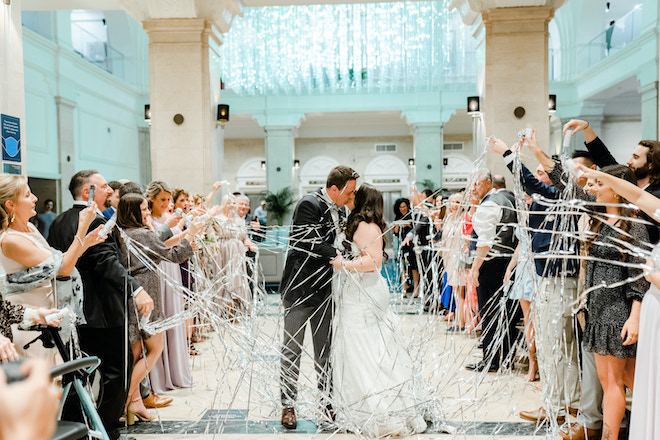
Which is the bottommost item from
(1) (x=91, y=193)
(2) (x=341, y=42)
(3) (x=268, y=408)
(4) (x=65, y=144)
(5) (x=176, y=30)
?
(3) (x=268, y=408)

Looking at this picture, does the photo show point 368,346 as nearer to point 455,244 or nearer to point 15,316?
point 15,316

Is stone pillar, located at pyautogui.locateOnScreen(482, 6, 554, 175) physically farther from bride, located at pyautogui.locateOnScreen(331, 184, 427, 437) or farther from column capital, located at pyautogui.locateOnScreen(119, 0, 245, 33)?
bride, located at pyautogui.locateOnScreen(331, 184, 427, 437)

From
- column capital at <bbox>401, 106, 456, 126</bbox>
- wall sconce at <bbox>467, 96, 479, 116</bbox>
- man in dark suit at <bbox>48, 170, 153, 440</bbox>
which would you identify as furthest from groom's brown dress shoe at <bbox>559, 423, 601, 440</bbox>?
column capital at <bbox>401, 106, 456, 126</bbox>

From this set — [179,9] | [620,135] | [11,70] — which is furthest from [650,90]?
[11,70]

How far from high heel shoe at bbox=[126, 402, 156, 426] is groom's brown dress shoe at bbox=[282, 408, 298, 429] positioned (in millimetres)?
923

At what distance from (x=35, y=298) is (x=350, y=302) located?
5.84ft

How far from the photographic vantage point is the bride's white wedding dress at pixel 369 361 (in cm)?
320

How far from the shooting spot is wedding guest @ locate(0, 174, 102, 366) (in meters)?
2.42

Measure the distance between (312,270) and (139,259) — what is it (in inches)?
44.3

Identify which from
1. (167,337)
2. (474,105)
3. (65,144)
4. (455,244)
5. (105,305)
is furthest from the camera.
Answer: (65,144)

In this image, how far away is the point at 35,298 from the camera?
255cm

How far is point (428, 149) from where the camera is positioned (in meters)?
15.6

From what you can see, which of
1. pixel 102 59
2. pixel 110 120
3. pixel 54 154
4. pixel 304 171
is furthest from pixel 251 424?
pixel 304 171

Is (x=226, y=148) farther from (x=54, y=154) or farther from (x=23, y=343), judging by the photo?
(x=23, y=343)
